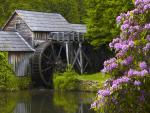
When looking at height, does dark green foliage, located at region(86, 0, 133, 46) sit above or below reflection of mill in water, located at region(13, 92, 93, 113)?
above

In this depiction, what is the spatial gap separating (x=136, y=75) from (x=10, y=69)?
25.1 metres

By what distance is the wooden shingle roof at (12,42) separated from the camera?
113ft

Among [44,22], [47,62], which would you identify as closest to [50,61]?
[47,62]

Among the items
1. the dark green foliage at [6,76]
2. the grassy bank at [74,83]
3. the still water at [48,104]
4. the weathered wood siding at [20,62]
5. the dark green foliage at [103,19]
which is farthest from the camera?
the weathered wood siding at [20,62]

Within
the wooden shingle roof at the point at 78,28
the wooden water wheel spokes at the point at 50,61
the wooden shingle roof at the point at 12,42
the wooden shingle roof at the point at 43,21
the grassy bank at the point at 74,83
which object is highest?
the wooden shingle roof at the point at 43,21

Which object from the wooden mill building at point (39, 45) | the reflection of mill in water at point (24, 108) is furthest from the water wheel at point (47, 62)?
the reflection of mill in water at point (24, 108)

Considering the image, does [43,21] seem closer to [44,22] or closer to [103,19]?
[44,22]

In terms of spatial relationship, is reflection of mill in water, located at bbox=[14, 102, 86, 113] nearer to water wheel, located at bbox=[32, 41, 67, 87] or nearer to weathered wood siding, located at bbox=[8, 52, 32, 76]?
water wheel, located at bbox=[32, 41, 67, 87]

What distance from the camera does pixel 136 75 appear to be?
9.66 metres

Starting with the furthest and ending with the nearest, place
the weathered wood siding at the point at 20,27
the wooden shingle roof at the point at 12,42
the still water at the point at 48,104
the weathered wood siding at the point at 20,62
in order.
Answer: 1. the weathered wood siding at the point at 20,27
2. the weathered wood siding at the point at 20,62
3. the wooden shingle roof at the point at 12,42
4. the still water at the point at 48,104

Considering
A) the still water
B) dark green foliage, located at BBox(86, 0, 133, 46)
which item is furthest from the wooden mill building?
the still water

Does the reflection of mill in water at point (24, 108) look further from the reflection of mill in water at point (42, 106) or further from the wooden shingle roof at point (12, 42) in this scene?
the wooden shingle roof at point (12, 42)

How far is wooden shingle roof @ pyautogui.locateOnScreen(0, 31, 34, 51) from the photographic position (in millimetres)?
34500

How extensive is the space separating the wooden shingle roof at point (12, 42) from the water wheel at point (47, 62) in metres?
1.07
